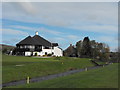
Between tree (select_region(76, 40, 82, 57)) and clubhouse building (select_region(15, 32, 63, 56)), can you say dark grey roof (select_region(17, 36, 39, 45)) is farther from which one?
tree (select_region(76, 40, 82, 57))

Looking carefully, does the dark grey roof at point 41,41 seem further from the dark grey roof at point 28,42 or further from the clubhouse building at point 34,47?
the dark grey roof at point 28,42

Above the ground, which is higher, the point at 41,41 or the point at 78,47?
the point at 41,41

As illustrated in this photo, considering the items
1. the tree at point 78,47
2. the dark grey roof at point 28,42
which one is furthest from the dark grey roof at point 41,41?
the tree at point 78,47

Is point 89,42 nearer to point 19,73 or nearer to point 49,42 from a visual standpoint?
point 49,42

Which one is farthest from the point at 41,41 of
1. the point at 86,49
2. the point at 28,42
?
the point at 86,49

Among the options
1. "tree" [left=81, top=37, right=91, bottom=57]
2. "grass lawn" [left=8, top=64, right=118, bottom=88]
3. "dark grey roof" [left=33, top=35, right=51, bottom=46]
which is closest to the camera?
"grass lawn" [left=8, top=64, right=118, bottom=88]

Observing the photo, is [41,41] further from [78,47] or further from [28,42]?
[78,47]

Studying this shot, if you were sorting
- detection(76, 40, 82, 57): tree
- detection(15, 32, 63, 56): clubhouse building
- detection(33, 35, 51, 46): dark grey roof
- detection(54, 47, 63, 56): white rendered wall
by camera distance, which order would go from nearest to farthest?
1. detection(15, 32, 63, 56): clubhouse building
2. detection(33, 35, 51, 46): dark grey roof
3. detection(54, 47, 63, 56): white rendered wall
4. detection(76, 40, 82, 57): tree

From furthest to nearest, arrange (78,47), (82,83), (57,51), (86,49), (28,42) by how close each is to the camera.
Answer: (78,47) → (86,49) → (57,51) → (28,42) → (82,83)

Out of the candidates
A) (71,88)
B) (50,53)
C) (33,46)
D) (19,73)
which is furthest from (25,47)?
(71,88)

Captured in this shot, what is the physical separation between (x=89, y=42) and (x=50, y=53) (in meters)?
27.5

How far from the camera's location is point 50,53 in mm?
104625

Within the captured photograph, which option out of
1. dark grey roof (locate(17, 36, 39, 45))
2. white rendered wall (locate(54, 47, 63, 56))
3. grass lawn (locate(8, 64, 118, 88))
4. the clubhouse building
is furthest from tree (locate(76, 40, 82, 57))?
grass lawn (locate(8, 64, 118, 88))

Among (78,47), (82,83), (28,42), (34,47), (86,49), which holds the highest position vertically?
(28,42)
